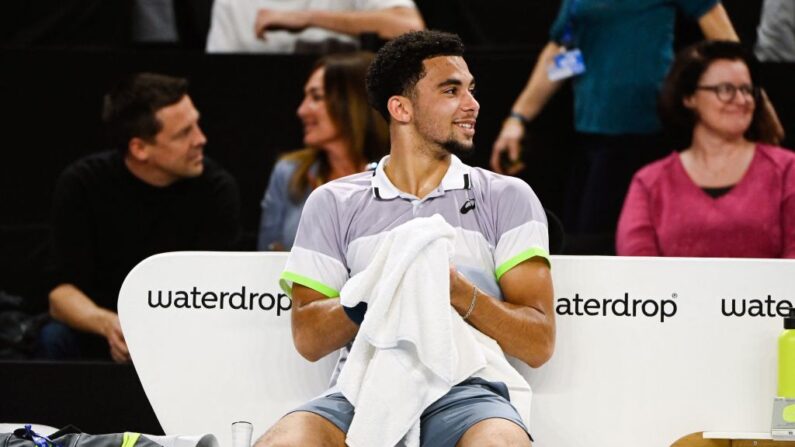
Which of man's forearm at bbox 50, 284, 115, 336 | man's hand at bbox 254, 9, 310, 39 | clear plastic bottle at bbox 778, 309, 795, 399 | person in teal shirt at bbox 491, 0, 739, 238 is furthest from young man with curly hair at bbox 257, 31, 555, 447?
man's hand at bbox 254, 9, 310, 39

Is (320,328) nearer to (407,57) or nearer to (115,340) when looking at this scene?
(407,57)

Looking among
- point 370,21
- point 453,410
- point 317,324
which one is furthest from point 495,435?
point 370,21

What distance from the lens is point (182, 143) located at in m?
4.43

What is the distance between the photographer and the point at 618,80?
4523 mm

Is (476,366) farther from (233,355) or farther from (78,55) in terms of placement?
(78,55)

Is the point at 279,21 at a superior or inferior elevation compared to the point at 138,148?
superior

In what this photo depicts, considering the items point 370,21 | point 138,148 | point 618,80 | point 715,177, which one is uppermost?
point 370,21

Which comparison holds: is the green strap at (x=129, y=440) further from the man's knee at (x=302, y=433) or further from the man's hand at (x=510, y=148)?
the man's hand at (x=510, y=148)

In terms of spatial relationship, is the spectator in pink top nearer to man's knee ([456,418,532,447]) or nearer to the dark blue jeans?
man's knee ([456,418,532,447])

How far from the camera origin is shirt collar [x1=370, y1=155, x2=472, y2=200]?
3.20 meters

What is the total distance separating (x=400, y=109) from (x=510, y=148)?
1.38 meters

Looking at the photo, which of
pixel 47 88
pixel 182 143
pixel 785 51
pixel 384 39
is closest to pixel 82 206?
pixel 182 143

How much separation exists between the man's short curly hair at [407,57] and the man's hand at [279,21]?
156 cm

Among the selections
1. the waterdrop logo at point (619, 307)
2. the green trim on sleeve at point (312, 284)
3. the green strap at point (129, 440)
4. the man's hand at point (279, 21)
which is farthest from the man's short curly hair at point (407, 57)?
the man's hand at point (279, 21)
